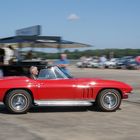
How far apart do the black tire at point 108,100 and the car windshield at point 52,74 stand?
100 centimetres

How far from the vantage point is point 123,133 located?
28.5ft

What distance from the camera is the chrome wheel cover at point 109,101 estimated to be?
11.8 m

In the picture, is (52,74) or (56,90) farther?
(52,74)

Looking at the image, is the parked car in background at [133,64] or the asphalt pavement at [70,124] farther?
the parked car in background at [133,64]

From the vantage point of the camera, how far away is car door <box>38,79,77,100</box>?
11445 millimetres

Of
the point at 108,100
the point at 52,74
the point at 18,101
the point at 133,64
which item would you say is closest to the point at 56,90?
the point at 52,74

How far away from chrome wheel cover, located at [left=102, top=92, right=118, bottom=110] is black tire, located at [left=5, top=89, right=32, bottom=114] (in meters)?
1.89

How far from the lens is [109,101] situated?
11.8 m

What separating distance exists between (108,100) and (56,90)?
137 centimetres

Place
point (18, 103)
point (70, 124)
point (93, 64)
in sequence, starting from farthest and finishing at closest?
point (93, 64) → point (18, 103) → point (70, 124)

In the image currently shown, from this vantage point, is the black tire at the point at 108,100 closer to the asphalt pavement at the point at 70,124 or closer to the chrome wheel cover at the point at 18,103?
the asphalt pavement at the point at 70,124

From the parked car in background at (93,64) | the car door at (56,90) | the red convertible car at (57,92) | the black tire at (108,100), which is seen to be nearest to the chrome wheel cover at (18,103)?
the red convertible car at (57,92)

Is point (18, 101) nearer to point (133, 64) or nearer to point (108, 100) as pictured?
point (108, 100)

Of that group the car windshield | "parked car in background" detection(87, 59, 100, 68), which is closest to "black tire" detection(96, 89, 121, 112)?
the car windshield
